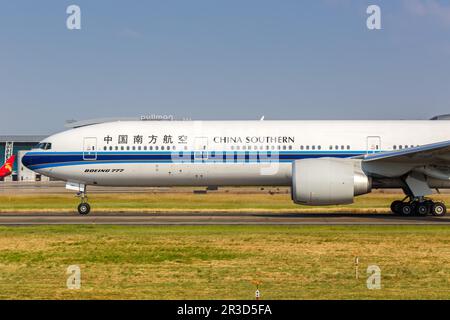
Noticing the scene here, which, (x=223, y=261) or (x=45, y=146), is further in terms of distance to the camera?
(x=45, y=146)

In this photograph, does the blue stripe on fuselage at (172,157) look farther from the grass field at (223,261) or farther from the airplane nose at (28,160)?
the grass field at (223,261)

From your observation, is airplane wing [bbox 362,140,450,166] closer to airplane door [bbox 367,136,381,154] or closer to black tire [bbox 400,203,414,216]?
airplane door [bbox 367,136,381,154]

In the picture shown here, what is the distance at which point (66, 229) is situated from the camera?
2272 cm

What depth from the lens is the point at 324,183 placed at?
2616 cm

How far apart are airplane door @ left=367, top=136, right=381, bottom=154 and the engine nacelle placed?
138 inches

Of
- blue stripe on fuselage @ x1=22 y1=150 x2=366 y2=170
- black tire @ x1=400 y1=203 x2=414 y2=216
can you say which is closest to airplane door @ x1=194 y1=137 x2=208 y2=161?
blue stripe on fuselage @ x1=22 y1=150 x2=366 y2=170

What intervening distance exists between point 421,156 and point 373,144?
3217 millimetres

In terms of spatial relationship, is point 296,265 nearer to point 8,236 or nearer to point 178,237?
point 178,237

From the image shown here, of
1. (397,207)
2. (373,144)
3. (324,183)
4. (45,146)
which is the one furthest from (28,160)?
(397,207)

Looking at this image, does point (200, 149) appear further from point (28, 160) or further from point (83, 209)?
point (28, 160)

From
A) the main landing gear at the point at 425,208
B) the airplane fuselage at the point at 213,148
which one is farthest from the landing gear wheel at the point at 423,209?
the airplane fuselage at the point at 213,148

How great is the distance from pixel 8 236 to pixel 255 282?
1182cm

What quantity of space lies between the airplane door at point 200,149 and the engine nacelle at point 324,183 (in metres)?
5.30

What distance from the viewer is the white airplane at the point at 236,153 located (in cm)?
2886
